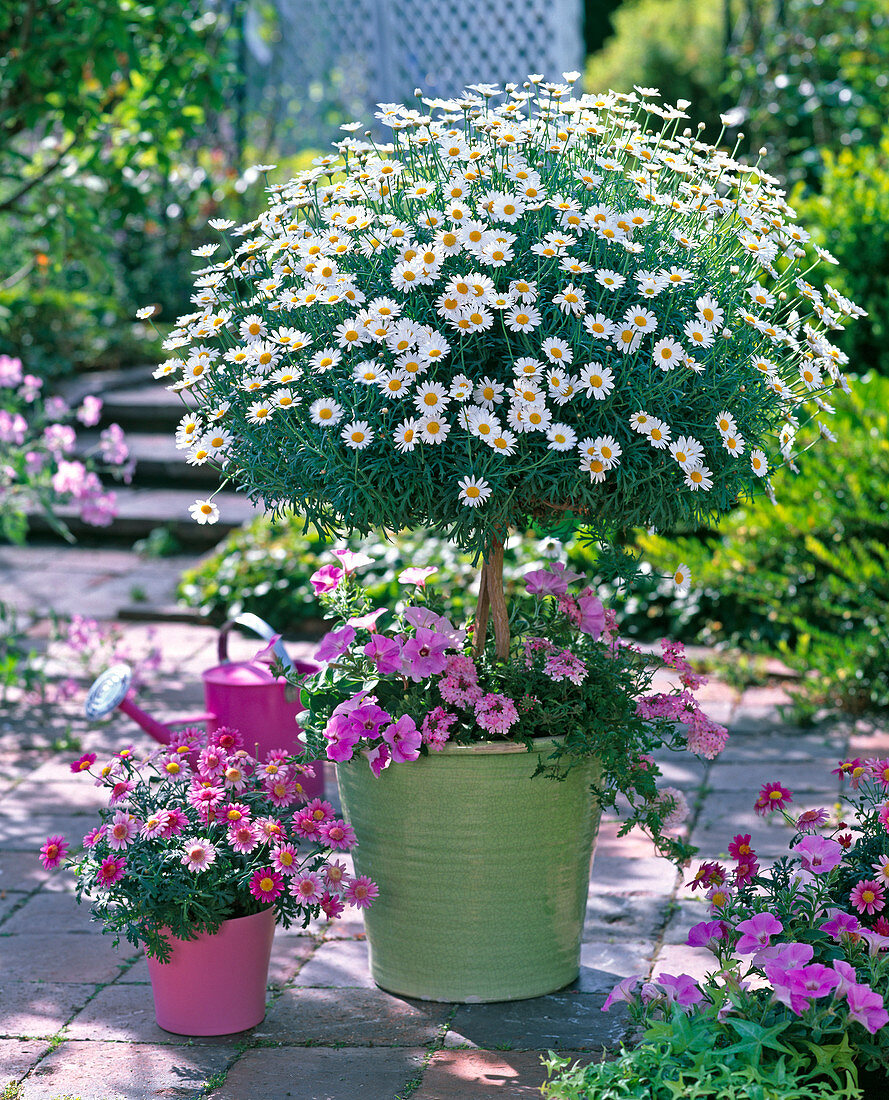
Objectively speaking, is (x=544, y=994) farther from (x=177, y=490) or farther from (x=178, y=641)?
(x=177, y=490)

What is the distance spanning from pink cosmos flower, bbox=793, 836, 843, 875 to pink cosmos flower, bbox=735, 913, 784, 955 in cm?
14

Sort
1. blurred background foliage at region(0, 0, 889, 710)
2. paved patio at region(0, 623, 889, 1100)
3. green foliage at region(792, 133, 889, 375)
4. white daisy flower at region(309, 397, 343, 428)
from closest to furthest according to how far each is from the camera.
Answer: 1. white daisy flower at region(309, 397, 343, 428)
2. paved patio at region(0, 623, 889, 1100)
3. blurred background foliage at region(0, 0, 889, 710)
4. green foliage at region(792, 133, 889, 375)

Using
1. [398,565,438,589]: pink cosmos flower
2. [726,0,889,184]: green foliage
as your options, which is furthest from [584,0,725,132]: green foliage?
[398,565,438,589]: pink cosmos flower

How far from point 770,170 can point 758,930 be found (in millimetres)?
6253

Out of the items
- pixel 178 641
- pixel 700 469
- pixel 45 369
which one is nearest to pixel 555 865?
pixel 700 469

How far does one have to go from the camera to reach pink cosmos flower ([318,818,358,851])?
2508 millimetres

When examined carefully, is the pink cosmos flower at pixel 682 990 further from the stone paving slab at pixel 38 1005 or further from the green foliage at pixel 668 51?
the green foliage at pixel 668 51

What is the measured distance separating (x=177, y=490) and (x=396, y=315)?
16.8 ft

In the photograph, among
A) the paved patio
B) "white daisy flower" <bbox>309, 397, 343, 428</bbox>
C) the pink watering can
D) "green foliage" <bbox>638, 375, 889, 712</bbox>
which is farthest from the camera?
"green foliage" <bbox>638, 375, 889, 712</bbox>

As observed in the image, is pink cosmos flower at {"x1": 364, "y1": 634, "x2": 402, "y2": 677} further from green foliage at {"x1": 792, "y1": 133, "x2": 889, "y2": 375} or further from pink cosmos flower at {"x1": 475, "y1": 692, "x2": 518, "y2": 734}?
green foliage at {"x1": 792, "y1": 133, "x2": 889, "y2": 375}

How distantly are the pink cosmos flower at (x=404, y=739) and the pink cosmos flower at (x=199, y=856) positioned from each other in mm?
378

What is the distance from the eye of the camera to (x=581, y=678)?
2479mm

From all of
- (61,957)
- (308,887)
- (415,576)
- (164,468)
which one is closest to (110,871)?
(308,887)

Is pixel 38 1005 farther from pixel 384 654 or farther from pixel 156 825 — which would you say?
pixel 384 654
